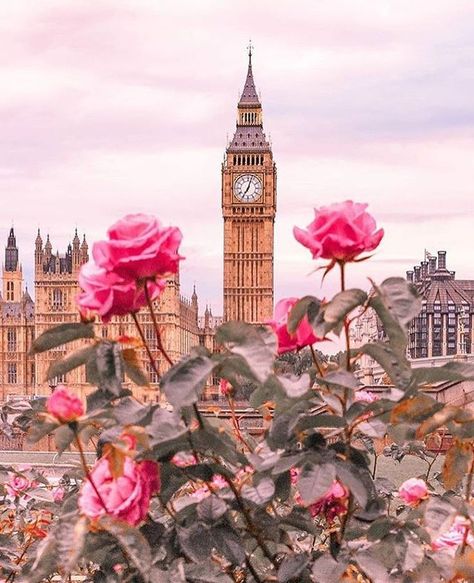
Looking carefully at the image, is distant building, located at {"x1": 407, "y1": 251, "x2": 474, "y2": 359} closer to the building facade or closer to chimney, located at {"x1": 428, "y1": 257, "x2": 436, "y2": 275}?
chimney, located at {"x1": 428, "y1": 257, "x2": 436, "y2": 275}

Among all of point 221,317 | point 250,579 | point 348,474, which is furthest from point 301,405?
point 221,317

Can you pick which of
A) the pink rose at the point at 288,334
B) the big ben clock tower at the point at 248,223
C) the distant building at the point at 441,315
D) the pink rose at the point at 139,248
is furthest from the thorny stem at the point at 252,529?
the distant building at the point at 441,315

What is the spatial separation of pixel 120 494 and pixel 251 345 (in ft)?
0.90

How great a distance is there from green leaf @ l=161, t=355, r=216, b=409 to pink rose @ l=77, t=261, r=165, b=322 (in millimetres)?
149

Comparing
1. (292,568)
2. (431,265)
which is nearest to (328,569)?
(292,568)

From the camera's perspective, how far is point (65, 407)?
1.53m

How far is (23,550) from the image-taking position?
108 inches

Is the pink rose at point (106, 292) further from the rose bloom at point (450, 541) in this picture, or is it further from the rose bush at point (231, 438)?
the rose bloom at point (450, 541)

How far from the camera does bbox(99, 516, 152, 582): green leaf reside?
1.48m

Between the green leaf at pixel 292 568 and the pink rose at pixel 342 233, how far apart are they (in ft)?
1.42

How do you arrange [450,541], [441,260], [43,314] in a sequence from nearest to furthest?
[450,541] → [43,314] → [441,260]

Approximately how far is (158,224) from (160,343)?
17cm

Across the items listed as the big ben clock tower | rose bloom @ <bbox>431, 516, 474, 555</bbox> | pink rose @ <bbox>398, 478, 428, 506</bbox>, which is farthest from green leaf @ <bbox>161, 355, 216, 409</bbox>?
the big ben clock tower

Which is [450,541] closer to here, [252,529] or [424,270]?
[252,529]
